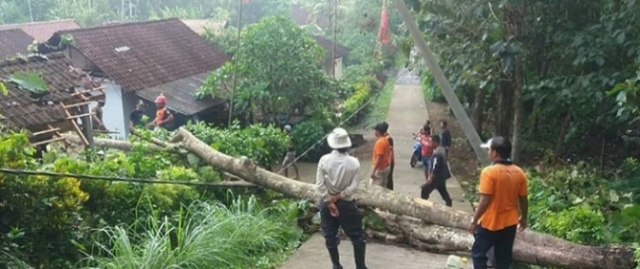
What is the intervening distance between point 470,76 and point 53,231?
849cm

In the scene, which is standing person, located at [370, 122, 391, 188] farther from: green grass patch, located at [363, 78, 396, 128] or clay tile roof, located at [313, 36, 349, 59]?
clay tile roof, located at [313, 36, 349, 59]

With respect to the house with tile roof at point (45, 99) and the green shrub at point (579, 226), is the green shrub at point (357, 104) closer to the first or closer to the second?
the house with tile roof at point (45, 99)

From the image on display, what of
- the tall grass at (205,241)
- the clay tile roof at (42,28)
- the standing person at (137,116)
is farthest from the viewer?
the clay tile roof at (42,28)

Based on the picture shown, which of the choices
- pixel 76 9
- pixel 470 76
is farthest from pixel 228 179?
pixel 76 9

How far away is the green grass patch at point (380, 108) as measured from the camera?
24.0m

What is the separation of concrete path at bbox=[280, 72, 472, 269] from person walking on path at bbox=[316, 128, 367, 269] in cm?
83

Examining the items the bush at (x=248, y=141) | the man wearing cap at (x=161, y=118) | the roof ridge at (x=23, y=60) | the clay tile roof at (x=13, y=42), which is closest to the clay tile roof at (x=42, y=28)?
the clay tile roof at (x=13, y=42)

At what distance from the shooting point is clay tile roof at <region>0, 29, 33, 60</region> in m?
22.6

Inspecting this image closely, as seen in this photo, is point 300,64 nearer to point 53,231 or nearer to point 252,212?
Result: point 252,212

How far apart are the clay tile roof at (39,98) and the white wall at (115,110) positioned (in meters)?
7.39

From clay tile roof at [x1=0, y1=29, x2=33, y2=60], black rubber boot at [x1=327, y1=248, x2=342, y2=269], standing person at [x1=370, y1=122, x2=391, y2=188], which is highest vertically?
clay tile roof at [x1=0, y1=29, x2=33, y2=60]

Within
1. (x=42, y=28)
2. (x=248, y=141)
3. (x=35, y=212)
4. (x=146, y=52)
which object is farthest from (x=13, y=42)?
(x=35, y=212)

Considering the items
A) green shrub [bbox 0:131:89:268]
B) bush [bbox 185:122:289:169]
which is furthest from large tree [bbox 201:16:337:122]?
green shrub [bbox 0:131:89:268]

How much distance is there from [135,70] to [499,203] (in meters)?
15.0
